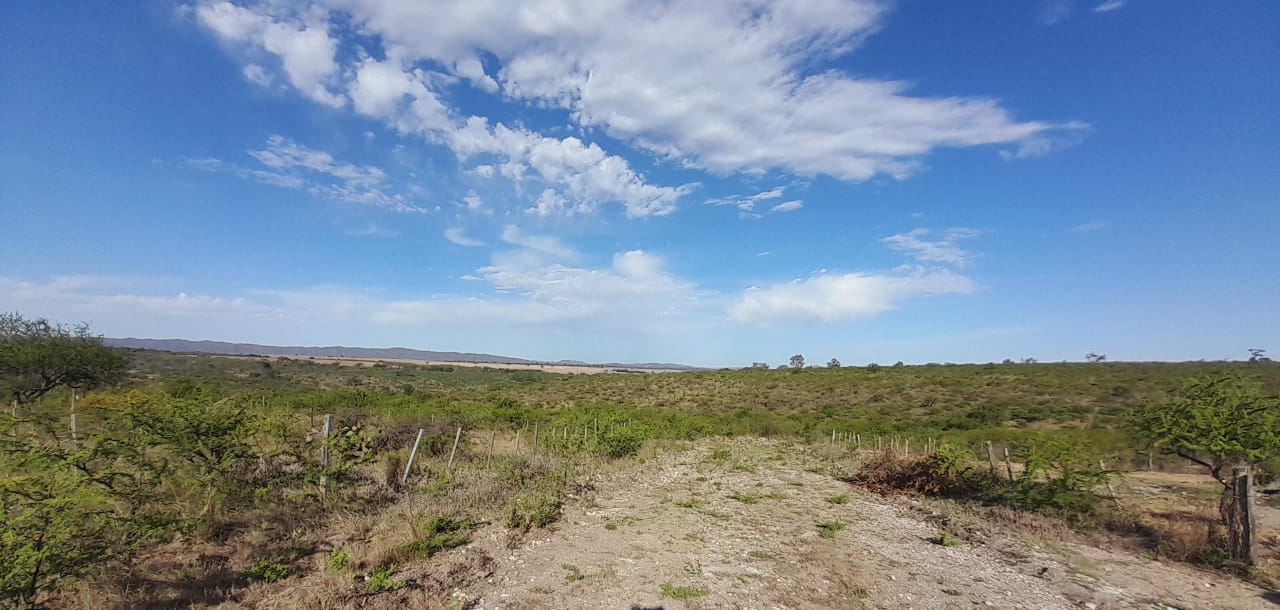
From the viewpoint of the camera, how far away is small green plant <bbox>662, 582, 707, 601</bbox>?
641cm

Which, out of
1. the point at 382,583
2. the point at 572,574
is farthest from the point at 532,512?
the point at 382,583

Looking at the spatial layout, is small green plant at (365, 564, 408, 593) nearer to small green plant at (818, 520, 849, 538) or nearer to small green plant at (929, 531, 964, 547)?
small green plant at (818, 520, 849, 538)

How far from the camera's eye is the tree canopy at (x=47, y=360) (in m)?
19.3

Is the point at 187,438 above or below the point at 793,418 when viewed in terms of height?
above

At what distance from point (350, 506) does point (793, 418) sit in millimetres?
27161

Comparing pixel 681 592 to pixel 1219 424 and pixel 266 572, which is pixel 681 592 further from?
pixel 1219 424

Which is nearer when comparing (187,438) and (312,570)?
(312,570)

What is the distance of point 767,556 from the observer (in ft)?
26.8

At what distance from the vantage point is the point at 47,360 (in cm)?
2056

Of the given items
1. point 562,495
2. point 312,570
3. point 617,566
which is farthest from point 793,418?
point 312,570

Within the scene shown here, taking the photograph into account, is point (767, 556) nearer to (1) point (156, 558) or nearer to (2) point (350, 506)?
(2) point (350, 506)

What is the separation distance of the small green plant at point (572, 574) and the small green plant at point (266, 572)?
3.36 m

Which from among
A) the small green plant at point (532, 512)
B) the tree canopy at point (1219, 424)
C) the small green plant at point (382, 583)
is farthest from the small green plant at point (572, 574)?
the tree canopy at point (1219, 424)

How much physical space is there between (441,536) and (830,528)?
6836 millimetres
